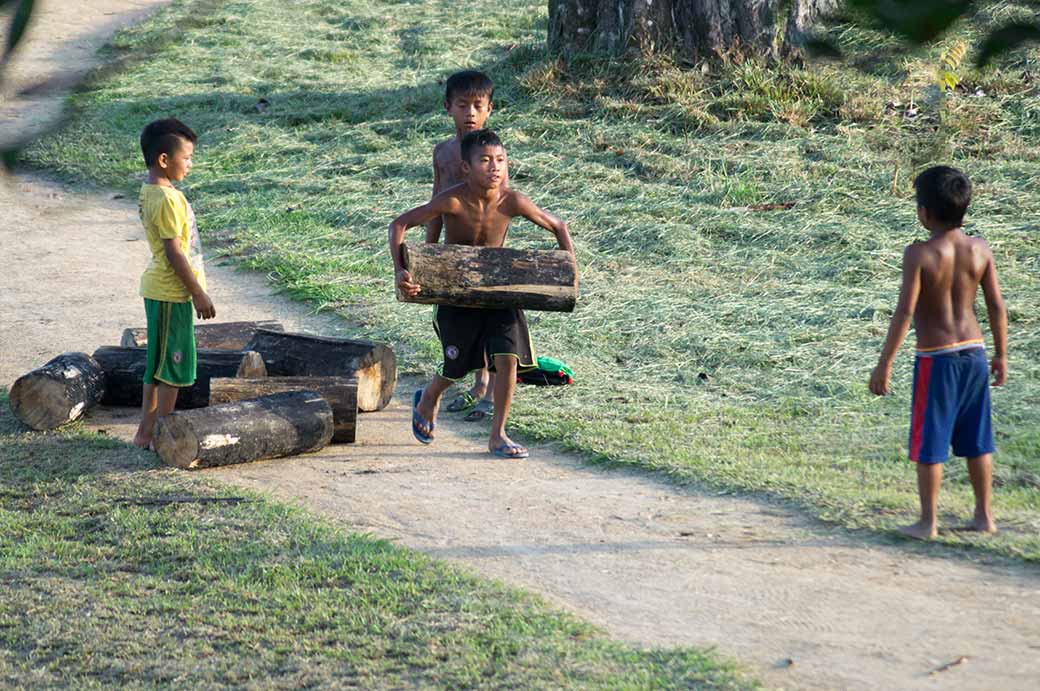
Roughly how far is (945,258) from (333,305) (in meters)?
5.08

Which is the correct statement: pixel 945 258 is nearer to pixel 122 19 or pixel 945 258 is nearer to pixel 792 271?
pixel 122 19

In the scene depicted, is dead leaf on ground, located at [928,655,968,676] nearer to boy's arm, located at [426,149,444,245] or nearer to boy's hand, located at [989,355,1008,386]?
boy's hand, located at [989,355,1008,386]

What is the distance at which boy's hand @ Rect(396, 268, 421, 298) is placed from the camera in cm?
621

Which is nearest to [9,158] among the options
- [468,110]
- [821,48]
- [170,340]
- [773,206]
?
[821,48]

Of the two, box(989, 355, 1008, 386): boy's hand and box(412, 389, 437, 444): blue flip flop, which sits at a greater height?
box(989, 355, 1008, 386): boy's hand

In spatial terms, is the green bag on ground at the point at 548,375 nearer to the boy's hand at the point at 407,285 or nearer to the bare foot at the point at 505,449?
the bare foot at the point at 505,449

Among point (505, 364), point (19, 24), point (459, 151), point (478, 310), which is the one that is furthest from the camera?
point (459, 151)

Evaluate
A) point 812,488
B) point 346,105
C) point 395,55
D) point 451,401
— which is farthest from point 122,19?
point 395,55

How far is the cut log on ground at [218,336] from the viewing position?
298 inches

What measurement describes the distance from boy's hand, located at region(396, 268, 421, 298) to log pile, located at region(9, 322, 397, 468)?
2.06 ft

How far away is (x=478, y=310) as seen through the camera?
6.41 m

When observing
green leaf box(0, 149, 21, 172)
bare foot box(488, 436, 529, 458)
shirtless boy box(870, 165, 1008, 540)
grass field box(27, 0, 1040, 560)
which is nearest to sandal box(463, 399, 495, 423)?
grass field box(27, 0, 1040, 560)

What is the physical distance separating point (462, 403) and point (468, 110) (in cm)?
158

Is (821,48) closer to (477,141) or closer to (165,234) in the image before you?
(477,141)
